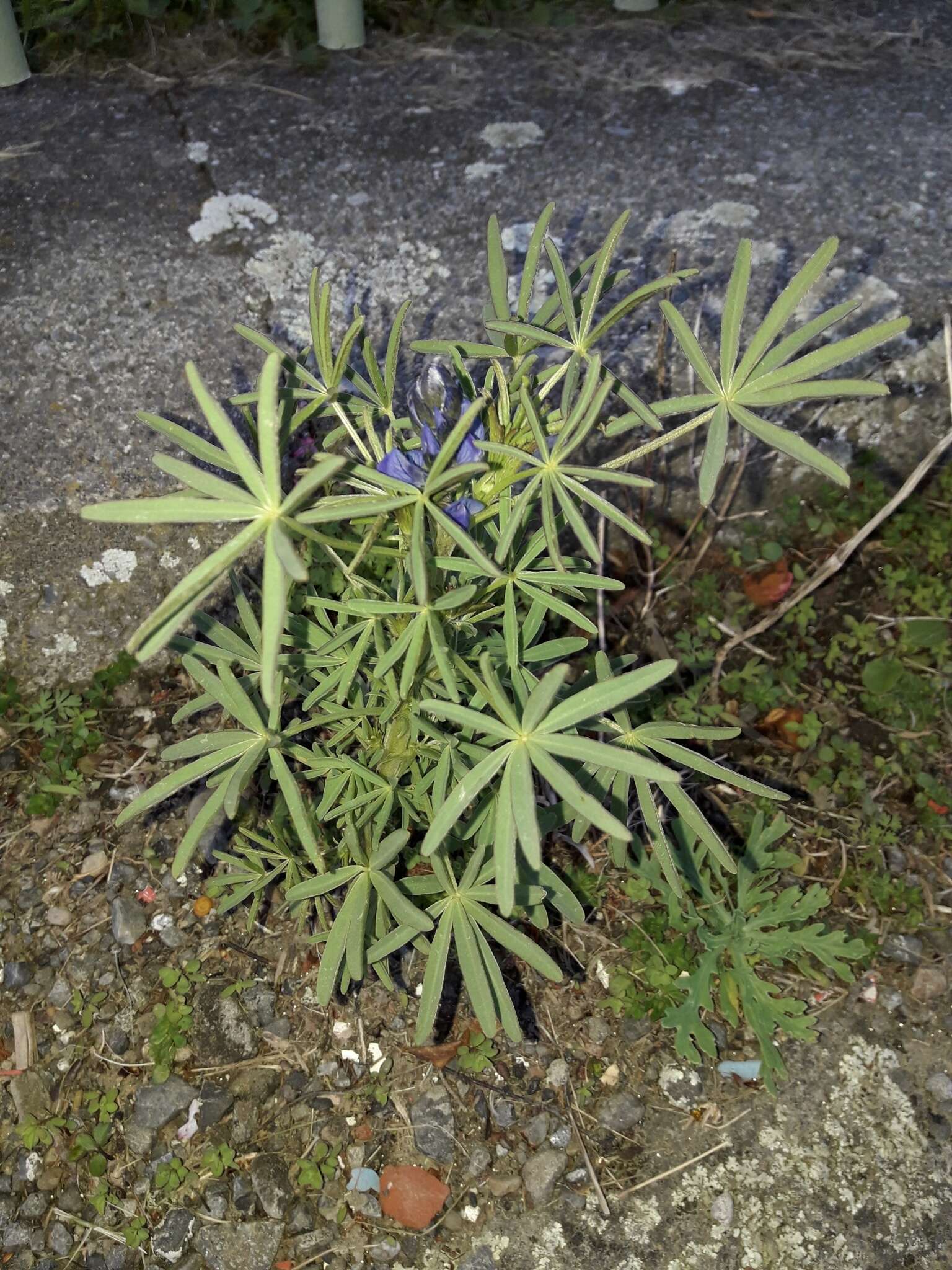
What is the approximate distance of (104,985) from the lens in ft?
5.76

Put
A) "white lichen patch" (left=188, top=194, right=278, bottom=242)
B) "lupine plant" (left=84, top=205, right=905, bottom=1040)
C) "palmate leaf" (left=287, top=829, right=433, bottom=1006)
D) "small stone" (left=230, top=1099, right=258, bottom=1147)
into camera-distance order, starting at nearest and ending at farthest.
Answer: "lupine plant" (left=84, top=205, right=905, bottom=1040)
"palmate leaf" (left=287, top=829, right=433, bottom=1006)
"small stone" (left=230, top=1099, right=258, bottom=1147)
"white lichen patch" (left=188, top=194, right=278, bottom=242)

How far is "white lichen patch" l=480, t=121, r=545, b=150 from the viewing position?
104 inches

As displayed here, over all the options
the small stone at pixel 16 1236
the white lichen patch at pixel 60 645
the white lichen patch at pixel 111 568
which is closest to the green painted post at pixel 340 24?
the white lichen patch at pixel 111 568

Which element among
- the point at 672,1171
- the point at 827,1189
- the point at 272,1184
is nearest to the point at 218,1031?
the point at 272,1184

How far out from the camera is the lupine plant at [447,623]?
1.09 m

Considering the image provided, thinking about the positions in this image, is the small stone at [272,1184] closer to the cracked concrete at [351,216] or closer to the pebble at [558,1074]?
the pebble at [558,1074]

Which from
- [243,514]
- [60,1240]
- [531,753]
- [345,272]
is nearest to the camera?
[243,514]

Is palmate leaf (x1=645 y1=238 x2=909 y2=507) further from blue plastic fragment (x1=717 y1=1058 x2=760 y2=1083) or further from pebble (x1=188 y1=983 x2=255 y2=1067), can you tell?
pebble (x1=188 y1=983 x2=255 y2=1067)

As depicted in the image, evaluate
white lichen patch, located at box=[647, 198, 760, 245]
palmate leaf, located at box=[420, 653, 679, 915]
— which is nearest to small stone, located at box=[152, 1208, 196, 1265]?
palmate leaf, located at box=[420, 653, 679, 915]

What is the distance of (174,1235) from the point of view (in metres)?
1.53

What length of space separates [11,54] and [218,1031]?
99.0 inches

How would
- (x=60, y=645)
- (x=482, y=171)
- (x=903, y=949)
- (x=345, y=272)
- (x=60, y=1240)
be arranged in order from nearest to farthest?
(x=60, y=1240), (x=903, y=949), (x=60, y=645), (x=345, y=272), (x=482, y=171)

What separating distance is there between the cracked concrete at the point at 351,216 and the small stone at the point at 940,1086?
1.28m

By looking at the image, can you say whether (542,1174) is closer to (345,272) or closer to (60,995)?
(60,995)
